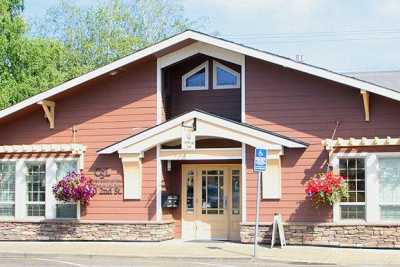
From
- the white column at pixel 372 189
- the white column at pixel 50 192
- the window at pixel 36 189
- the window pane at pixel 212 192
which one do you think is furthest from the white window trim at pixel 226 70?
the window at pixel 36 189

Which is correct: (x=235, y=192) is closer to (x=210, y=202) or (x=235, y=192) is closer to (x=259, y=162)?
(x=210, y=202)

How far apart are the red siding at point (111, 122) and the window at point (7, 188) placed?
1130mm

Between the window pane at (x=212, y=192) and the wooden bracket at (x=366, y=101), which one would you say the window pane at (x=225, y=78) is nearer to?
the window pane at (x=212, y=192)

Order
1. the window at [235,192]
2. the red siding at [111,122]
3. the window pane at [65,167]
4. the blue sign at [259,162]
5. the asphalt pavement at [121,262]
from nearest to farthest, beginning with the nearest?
the asphalt pavement at [121,262]
the blue sign at [259,162]
the red siding at [111,122]
the window at [235,192]
the window pane at [65,167]

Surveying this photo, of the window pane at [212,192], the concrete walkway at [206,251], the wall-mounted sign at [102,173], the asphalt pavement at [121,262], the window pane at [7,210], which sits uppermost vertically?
the wall-mounted sign at [102,173]

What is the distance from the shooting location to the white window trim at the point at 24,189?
70.2 ft

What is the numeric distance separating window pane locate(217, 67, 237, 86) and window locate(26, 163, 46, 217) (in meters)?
5.90

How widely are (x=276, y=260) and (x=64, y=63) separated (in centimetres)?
2857

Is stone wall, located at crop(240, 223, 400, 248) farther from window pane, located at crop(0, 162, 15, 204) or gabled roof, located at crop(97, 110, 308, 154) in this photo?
window pane, located at crop(0, 162, 15, 204)

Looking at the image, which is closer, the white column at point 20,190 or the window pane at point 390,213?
the window pane at point 390,213

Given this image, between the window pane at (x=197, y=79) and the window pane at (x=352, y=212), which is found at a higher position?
the window pane at (x=197, y=79)

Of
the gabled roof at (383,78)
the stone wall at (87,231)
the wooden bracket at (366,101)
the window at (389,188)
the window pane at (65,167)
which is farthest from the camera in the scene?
the gabled roof at (383,78)

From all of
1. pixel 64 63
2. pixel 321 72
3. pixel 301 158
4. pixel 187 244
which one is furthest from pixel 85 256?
pixel 64 63

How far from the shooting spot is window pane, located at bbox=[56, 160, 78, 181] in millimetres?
21438
